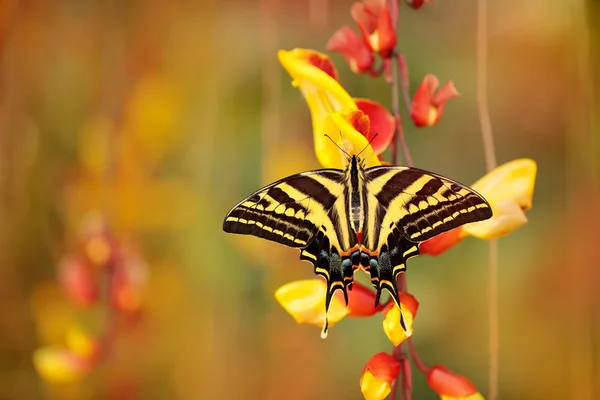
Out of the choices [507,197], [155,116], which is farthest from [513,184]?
[155,116]

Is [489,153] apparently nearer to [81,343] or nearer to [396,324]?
Result: [396,324]

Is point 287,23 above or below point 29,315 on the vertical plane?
above

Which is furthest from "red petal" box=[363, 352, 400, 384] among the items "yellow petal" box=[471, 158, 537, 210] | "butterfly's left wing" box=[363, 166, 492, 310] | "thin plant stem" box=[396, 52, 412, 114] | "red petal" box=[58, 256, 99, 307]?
A: "red petal" box=[58, 256, 99, 307]

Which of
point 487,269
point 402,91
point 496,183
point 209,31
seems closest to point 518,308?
point 487,269

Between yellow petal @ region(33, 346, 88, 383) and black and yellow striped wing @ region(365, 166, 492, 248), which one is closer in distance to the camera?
black and yellow striped wing @ region(365, 166, 492, 248)

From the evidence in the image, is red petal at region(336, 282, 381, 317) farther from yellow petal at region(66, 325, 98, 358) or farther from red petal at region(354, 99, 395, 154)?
yellow petal at region(66, 325, 98, 358)

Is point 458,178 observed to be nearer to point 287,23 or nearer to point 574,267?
point 574,267
